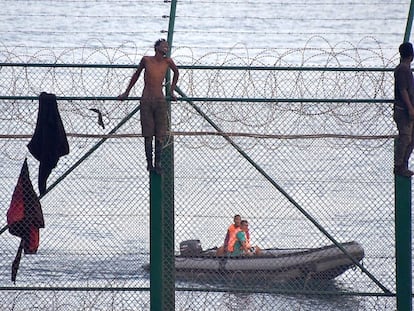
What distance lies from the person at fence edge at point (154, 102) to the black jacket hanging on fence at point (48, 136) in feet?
2.24

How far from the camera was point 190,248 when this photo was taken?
12344 millimetres

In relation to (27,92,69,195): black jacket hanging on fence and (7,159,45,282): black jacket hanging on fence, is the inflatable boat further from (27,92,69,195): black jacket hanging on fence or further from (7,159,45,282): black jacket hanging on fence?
(27,92,69,195): black jacket hanging on fence

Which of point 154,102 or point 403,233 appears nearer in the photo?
point 154,102

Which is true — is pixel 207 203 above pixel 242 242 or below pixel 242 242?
above

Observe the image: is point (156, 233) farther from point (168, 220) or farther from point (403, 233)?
point (403, 233)

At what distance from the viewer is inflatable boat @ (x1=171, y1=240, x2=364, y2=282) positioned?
38.6 feet

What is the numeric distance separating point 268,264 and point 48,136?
2.79 metres

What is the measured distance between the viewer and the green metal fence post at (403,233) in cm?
1096

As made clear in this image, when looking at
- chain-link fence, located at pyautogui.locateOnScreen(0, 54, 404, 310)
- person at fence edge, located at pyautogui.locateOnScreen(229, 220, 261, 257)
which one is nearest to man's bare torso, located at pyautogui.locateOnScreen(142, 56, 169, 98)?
chain-link fence, located at pyautogui.locateOnScreen(0, 54, 404, 310)

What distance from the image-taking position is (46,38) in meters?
25.2

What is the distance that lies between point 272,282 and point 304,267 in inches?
16.8

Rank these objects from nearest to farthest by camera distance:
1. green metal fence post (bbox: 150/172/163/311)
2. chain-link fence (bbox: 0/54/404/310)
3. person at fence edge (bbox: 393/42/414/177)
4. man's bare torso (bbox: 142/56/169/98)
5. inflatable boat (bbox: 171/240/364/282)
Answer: person at fence edge (bbox: 393/42/414/177) → man's bare torso (bbox: 142/56/169/98) → green metal fence post (bbox: 150/172/163/311) → chain-link fence (bbox: 0/54/404/310) → inflatable boat (bbox: 171/240/364/282)

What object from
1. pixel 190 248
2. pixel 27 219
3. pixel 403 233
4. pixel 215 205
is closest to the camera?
pixel 403 233

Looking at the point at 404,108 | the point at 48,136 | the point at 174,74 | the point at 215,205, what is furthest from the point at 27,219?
the point at 404,108
